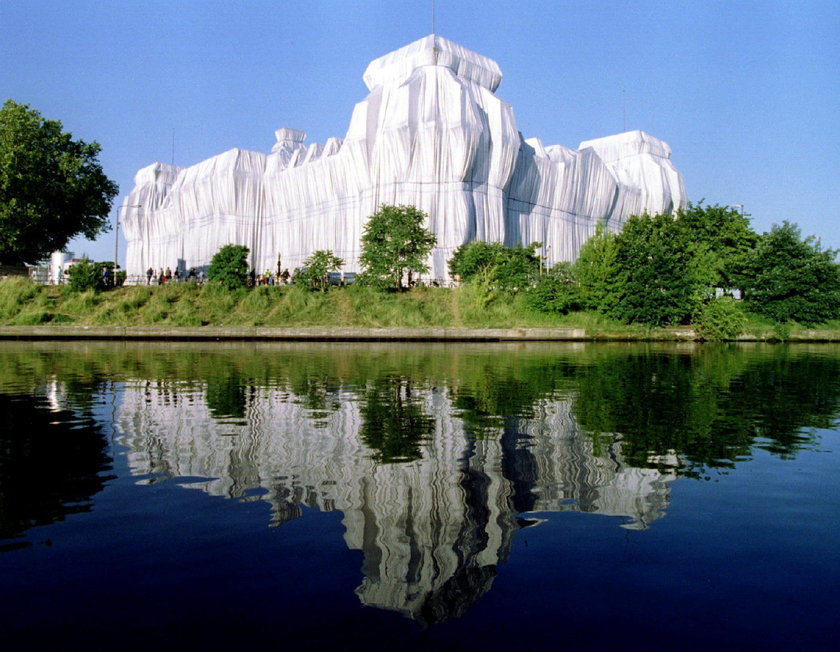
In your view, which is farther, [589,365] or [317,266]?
[317,266]

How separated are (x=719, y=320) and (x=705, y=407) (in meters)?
25.9

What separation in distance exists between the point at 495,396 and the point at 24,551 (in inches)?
323

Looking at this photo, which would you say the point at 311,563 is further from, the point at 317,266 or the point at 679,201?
the point at 679,201

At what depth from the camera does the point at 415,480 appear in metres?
5.94

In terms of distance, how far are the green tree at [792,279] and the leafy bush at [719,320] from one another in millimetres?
3701

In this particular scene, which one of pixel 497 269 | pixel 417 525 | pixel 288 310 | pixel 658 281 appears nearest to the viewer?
pixel 417 525

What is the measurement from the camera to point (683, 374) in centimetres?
1598

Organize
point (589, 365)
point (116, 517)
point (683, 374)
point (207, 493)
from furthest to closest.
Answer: point (589, 365)
point (683, 374)
point (207, 493)
point (116, 517)

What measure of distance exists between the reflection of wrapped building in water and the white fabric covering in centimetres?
4246

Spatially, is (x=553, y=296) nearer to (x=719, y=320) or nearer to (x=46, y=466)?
(x=719, y=320)

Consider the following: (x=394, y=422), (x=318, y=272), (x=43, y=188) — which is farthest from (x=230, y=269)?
(x=394, y=422)

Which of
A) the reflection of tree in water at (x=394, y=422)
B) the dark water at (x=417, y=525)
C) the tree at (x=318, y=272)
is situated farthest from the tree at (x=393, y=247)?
the dark water at (x=417, y=525)

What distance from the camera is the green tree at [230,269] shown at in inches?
1503

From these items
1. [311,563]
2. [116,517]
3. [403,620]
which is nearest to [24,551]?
[116,517]
